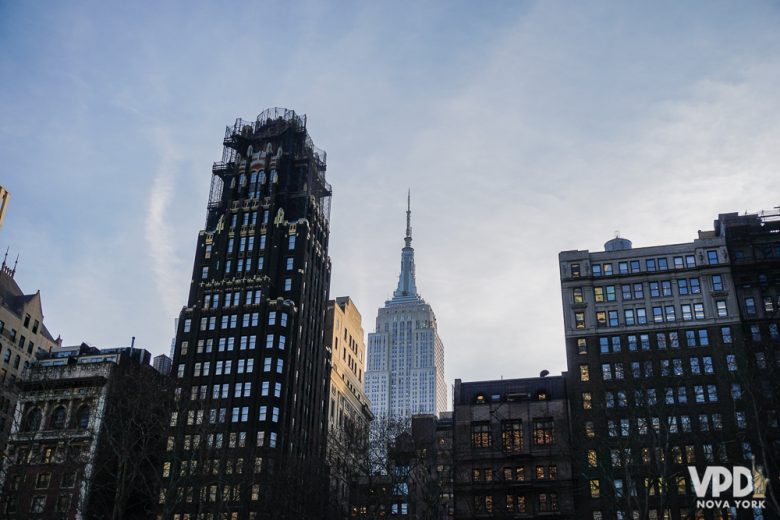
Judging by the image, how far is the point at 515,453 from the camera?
101 meters

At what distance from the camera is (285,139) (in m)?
152

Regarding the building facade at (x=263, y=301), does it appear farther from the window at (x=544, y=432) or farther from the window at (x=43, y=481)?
the window at (x=544, y=432)

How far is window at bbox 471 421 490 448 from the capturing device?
10362 centimetres

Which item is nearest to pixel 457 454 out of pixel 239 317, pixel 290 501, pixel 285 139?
pixel 290 501

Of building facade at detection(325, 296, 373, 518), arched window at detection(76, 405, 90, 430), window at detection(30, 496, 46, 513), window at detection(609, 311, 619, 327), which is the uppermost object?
building facade at detection(325, 296, 373, 518)

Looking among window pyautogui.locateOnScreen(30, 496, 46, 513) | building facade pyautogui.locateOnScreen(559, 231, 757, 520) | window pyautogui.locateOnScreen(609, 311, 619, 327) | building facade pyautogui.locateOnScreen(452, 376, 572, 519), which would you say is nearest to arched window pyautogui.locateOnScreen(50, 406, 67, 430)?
window pyautogui.locateOnScreen(30, 496, 46, 513)

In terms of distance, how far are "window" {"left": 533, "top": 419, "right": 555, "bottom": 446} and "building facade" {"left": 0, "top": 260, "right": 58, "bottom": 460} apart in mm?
80129

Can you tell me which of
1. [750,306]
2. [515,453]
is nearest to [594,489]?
[515,453]

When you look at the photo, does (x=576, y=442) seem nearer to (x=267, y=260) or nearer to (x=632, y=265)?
(x=632, y=265)

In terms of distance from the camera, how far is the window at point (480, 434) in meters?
104

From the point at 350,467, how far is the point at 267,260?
61.2 metres

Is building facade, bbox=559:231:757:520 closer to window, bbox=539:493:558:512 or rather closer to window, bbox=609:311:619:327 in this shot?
window, bbox=609:311:619:327

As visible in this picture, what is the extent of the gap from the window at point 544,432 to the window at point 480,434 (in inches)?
249

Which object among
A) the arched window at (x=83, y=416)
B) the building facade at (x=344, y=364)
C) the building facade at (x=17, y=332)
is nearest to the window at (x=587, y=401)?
the building facade at (x=344, y=364)
